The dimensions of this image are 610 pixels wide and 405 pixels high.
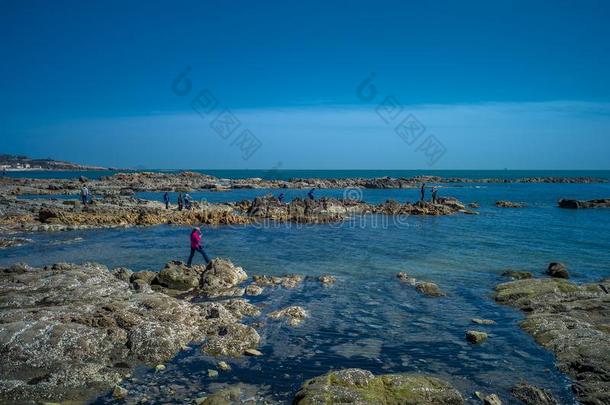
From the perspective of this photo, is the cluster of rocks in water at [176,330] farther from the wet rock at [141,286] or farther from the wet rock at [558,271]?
the wet rock at [558,271]

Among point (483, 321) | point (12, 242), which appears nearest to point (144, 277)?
point (483, 321)

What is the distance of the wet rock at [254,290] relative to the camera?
19891 millimetres

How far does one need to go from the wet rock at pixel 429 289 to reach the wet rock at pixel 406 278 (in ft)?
2.69

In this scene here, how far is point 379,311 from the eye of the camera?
58.4 feet

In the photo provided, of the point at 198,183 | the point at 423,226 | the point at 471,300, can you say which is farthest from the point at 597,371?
the point at 198,183

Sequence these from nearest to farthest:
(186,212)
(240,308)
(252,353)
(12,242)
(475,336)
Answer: (252,353) < (475,336) < (240,308) < (12,242) < (186,212)

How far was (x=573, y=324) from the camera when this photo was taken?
49.6 ft

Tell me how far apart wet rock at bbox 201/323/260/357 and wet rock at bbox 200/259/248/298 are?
507cm

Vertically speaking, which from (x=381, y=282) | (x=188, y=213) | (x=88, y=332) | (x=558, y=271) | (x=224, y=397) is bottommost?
(x=381, y=282)

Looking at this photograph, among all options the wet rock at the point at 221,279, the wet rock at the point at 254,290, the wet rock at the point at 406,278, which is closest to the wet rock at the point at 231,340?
the wet rock at the point at 254,290

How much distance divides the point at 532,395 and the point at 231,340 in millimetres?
8423

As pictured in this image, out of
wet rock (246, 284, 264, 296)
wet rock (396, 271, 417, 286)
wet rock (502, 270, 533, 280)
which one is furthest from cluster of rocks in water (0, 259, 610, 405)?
wet rock (502, 270, 533, 280)

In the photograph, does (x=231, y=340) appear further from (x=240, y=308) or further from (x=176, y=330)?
(x=240, y=308)

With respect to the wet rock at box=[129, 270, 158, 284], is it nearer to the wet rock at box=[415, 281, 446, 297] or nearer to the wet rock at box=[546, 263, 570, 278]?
the wet rock at box=[415, 281, 446, 297]
